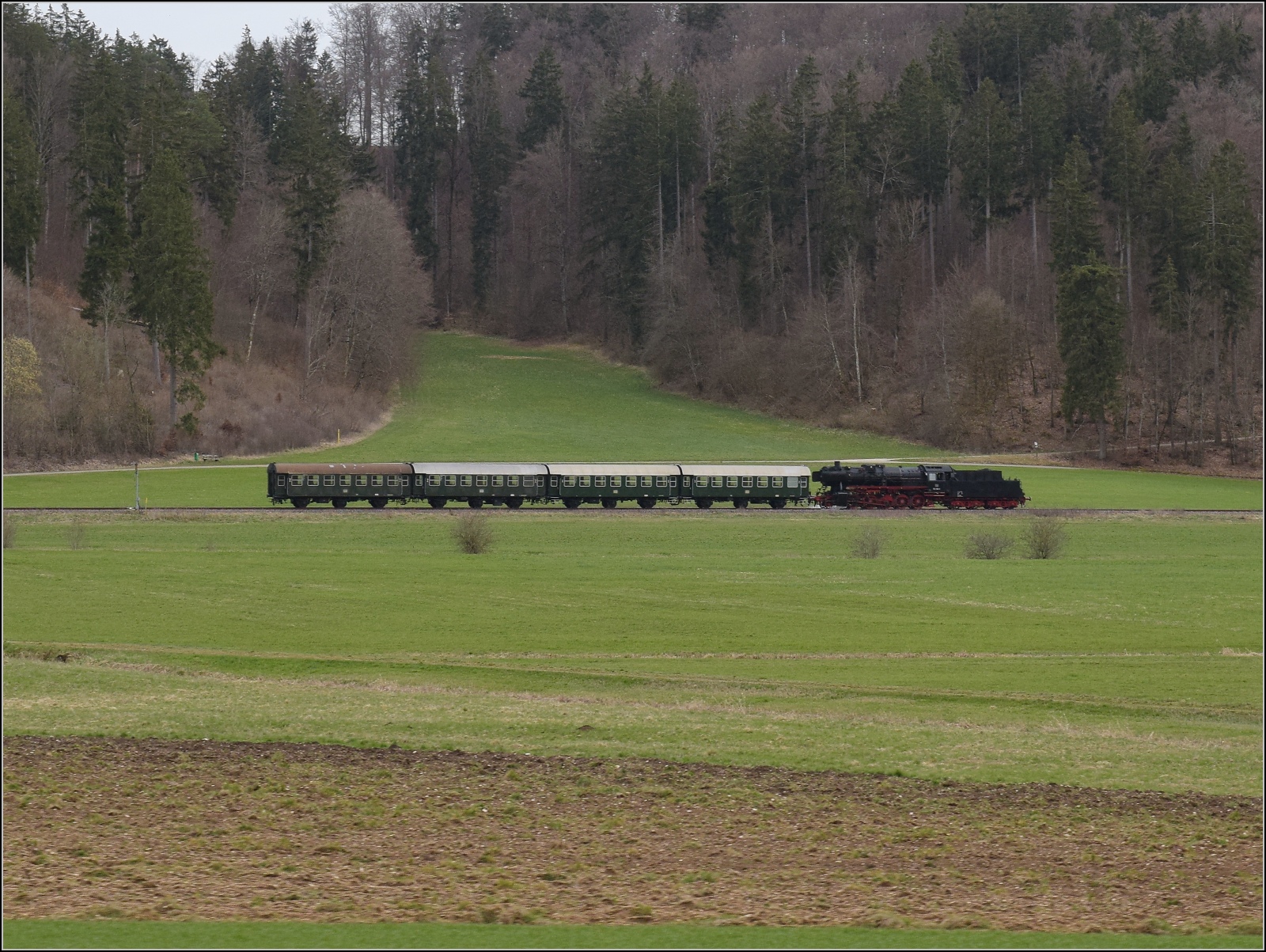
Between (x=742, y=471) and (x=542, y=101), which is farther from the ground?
(x=542, y=101)

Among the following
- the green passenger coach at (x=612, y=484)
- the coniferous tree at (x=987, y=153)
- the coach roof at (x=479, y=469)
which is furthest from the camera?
the coniferous tree at (x=987, y=153)

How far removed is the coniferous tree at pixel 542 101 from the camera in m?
137

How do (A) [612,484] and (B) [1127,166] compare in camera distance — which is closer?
(A) [612,484]

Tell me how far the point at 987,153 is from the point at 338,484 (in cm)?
6701

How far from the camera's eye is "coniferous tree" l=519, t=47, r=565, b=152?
137 metres

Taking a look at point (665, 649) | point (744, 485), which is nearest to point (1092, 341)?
point (744, 485)

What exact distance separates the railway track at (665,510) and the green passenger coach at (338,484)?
0.64 metres

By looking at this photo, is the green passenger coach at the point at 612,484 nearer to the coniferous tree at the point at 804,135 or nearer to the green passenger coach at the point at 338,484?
the green passenger coach at the point at 338,484

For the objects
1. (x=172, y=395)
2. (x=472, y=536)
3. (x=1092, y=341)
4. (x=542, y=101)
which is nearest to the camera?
(x=472, y=536)

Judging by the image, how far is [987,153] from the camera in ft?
347

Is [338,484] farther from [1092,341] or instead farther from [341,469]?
[1092,341]

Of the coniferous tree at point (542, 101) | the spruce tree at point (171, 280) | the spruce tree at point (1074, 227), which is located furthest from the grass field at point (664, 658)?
the coniferous tree at point (542, 101)

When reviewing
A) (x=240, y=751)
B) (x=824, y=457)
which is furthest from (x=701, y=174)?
(x=240, y=751)

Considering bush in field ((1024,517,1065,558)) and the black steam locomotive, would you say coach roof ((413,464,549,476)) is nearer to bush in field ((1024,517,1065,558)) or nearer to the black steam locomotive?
the black steam locomotive
